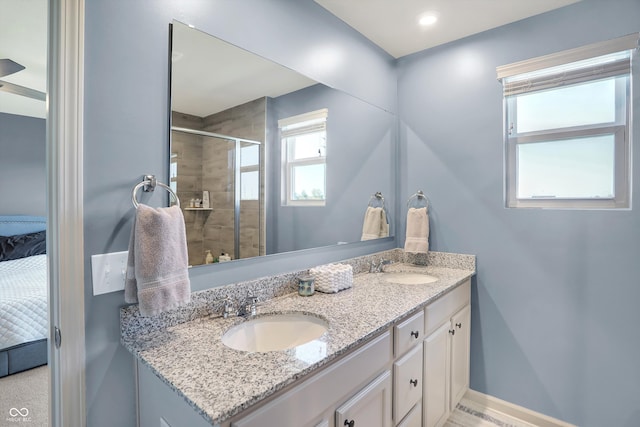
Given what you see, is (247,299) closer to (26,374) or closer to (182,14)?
(182,14)

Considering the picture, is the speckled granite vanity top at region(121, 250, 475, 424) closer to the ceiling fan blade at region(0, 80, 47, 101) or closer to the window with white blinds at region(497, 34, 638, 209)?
the window with white blinds at region(497, 34, 638, 209)

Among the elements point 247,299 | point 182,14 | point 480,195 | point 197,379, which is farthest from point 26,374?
point 480,195

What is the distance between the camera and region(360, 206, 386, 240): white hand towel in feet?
7.24

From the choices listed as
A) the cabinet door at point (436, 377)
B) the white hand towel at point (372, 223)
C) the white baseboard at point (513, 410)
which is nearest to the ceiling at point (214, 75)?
the white hand towel at point (372, 223)

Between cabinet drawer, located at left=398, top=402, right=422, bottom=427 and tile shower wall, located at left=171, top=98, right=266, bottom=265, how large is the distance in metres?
1.02

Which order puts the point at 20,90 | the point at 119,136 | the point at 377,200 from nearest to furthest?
the point at 119,136
the point at 377,200
the point at 20,90

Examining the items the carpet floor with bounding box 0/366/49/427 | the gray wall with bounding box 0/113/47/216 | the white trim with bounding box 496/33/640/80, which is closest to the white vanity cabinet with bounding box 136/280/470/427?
the white trim with bounding box 496/33/640/80

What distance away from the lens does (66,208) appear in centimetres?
92

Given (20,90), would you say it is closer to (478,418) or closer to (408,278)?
(408,278)

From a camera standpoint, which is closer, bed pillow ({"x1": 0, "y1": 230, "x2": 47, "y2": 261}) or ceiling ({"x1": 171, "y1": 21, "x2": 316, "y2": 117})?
ceiling ({"x1": 171, "y1": 21, "x2": 316, "y2": 117})

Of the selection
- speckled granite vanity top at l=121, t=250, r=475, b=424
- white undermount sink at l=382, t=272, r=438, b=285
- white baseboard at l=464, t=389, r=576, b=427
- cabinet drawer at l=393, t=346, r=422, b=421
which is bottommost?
white baseboard at l=464, t=389, r=576, b=427

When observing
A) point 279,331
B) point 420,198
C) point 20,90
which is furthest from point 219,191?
point 20,90

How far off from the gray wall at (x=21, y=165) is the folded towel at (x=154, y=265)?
3081 mm

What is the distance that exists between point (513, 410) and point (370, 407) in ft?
4.69
